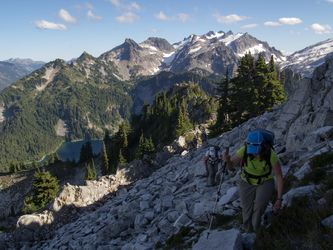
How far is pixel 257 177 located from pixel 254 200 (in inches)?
29.0

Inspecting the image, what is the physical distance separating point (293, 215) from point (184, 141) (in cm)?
3939

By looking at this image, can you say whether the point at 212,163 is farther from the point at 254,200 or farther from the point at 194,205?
the point at 254,200

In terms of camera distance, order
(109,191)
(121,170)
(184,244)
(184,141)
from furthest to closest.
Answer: (184,141) → (121,170) → (109,191) → (184,244)

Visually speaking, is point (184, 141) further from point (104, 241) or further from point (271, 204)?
point (271, 204)

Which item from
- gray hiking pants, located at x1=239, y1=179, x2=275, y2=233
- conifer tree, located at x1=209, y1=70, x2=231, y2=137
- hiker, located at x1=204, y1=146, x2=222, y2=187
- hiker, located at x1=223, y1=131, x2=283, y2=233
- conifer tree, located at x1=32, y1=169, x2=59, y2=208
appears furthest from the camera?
conifer tree, located at x1=32, y1=169, x2=59, y2=208

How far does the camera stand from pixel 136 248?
8.96 metres

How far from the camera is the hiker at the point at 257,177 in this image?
5086 millimetres

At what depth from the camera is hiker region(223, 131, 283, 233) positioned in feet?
16.7

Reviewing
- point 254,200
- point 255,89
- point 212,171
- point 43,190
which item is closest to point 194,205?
point 212,171

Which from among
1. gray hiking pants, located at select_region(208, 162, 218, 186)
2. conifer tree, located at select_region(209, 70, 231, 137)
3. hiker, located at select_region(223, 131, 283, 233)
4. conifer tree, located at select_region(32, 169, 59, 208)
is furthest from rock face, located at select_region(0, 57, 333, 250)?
conifer tree, located at select_region(32, 169, 59, 208)

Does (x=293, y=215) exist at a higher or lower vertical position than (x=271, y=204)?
higher

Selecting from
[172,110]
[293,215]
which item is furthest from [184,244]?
[172,110]

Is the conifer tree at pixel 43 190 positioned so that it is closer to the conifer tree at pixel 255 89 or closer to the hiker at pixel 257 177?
the conifer tree at pixel 255 89

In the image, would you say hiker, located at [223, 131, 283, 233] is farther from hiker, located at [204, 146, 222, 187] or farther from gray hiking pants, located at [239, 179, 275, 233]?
hiker, located at [204, 146, 222, 187]
